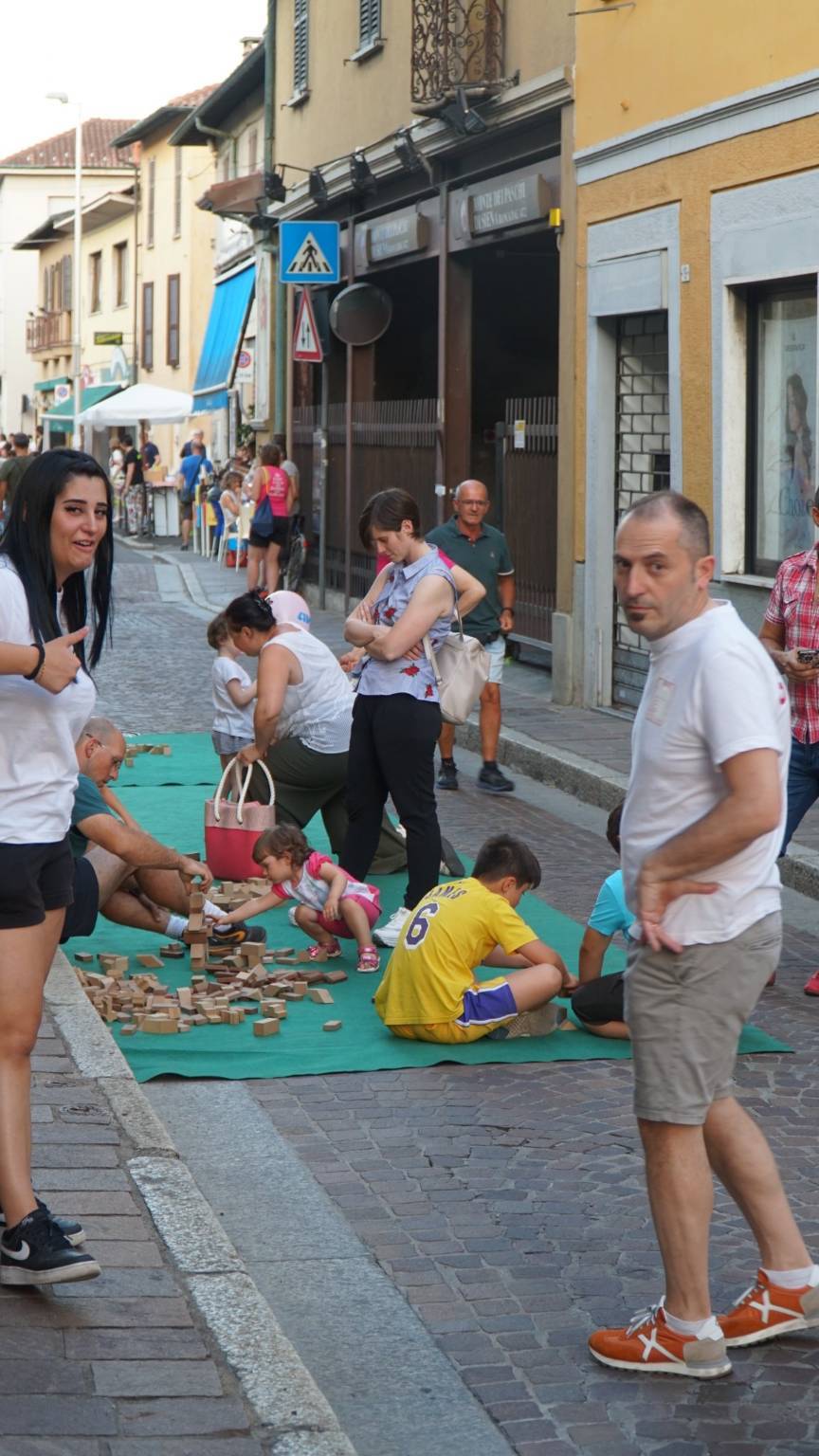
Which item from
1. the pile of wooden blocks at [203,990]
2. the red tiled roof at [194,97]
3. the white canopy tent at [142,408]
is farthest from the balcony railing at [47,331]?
the pile of wooden blocks at [203,990]

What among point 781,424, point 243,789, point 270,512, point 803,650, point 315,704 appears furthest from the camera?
point 270,512

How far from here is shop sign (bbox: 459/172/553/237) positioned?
16214 millimetres

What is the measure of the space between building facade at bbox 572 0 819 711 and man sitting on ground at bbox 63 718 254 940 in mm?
5432

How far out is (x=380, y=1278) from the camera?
4.87m

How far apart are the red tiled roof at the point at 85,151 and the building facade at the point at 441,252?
46.2 metres

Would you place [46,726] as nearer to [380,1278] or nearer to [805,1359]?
[380,1278]

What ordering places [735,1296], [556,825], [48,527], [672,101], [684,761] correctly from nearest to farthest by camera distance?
[684,761], [48,527], [735,1296], [556,825], [672,101]

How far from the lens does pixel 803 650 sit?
25.2 ft

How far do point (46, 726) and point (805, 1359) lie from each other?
2.01 meters

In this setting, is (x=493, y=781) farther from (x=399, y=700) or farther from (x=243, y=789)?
(x=399, y=700)

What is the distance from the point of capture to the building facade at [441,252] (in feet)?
54.2

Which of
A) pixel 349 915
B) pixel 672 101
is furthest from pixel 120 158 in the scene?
pixel 349 915

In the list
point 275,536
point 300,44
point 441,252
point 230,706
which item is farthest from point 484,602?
point 300,44

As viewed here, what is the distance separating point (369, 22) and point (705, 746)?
765 inches
